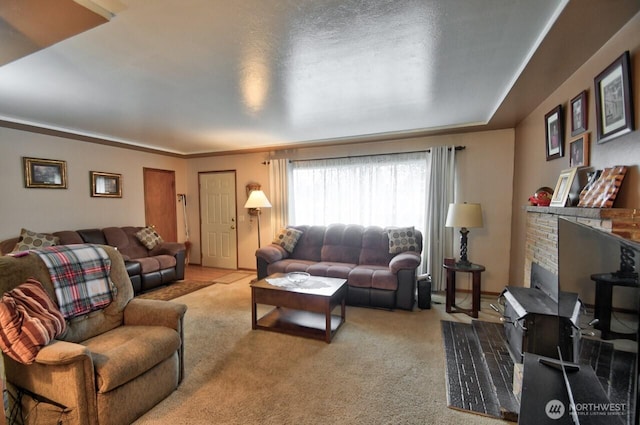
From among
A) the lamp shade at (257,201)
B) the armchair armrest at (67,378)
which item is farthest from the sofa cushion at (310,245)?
the armchair armrest at (67,378)

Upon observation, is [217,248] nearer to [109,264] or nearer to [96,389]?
[109,264]

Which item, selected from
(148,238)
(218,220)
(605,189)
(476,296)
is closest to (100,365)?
(605,189)

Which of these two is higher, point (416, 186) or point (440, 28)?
point (440, 28)

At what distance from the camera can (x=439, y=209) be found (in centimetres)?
418

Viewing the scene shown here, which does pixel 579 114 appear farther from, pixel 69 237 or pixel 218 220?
pixel 69 237

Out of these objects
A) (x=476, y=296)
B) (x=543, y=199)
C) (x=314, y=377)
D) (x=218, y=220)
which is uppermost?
(x=543, y=199)

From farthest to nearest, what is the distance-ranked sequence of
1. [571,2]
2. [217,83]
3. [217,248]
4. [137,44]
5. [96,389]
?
[217,248], [217,83], [137,44], [96,389], [571,2]

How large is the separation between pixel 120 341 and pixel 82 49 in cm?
196

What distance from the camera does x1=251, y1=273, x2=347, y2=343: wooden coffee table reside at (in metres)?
2.80

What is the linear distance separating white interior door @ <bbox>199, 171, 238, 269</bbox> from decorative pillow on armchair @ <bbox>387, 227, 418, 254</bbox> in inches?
130

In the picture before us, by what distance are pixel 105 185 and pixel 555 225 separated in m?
6.02

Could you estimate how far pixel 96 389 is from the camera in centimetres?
155

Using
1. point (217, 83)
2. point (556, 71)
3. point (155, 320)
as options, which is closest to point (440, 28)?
point (556, 71)

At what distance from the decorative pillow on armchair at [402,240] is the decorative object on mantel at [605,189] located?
7.32ft
